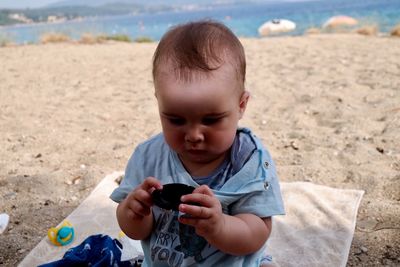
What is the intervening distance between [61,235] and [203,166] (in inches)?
45.1

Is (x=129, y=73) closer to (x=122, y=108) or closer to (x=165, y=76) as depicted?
(x=122, y=108)

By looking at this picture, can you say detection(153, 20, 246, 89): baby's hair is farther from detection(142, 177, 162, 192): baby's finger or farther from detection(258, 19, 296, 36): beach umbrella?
detection(258, 19, 296, 36): beach umbrella

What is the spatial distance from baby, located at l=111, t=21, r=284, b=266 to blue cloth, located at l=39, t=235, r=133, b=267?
1.29ft

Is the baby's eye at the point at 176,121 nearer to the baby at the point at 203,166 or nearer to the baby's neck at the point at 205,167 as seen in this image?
the baby at the point at 203,166

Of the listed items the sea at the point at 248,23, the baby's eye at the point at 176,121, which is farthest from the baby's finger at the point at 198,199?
the sea at the point at 248,23

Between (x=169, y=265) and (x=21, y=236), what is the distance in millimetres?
1179

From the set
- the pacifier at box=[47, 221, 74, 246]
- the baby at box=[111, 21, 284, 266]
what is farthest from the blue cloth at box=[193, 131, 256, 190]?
the pacifier at box=[47, 221, 74, 246]

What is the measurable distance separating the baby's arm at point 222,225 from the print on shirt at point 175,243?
0.48 ft

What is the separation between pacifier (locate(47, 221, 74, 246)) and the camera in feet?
7.57

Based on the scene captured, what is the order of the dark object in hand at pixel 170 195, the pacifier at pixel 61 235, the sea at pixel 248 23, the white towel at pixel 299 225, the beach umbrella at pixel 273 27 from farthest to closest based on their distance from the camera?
the beach umbrella at pixel 273 27, the sea at pixel 248 23, the pacifier at pixel 61 235, the white towel at pixel 299 225, the dark object in hand at pixel 170 195

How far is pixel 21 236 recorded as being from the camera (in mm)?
2383

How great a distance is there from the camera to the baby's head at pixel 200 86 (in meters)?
1.34

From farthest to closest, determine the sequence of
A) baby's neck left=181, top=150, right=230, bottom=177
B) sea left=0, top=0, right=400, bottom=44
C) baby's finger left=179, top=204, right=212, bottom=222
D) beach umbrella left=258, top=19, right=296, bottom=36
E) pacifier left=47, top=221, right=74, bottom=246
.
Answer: beach umbrella left=258, top=19, right=296, bottom=36 → sea left=0, top=0, right=400, bottom=44 → pacifier left=47, top=221, right=74, bottom=246 → baby's neck left=181, top=150, right=230, bottom=177 → baby's finger left=179, top=204, right=212, bottom=222

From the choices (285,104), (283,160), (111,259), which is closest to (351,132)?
(283,160)
